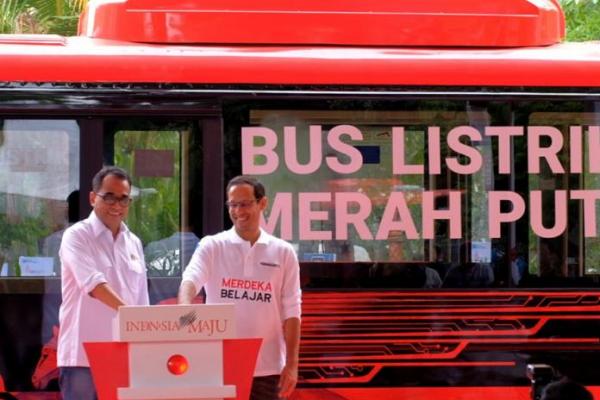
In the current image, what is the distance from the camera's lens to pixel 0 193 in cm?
754

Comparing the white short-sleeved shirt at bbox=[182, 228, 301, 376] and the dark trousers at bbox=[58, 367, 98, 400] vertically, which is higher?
the white short-sleeved shirt at bbox=[182, 228, 301, 376]

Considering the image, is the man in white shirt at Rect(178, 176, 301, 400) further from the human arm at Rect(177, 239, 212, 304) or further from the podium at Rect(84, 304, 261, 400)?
the podium at Rect(84, 304, 261, 400)

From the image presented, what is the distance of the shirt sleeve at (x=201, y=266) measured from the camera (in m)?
6.26

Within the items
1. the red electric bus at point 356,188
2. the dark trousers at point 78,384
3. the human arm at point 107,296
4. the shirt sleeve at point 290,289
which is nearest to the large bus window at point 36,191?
the red electric bus at point 356,188

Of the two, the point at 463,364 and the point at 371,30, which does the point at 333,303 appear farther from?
the point at 371,30

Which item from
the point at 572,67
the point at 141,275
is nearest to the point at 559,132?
the point at 572,67

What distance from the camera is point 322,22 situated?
824 centimetres

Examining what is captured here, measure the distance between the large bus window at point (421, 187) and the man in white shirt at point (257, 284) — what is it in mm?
1263

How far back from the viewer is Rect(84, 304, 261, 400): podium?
5.60 metres

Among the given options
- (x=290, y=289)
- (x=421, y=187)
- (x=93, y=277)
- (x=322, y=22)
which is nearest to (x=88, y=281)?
(x=93, y=277)

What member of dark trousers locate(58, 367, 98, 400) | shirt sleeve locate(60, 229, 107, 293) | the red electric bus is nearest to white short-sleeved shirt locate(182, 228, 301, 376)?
shirt sleeve locate(60, 229, 107, 293)

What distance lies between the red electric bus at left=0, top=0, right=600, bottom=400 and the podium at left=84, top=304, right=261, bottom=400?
1944mm

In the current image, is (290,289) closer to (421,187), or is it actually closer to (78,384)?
(78,384)

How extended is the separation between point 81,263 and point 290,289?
3.54 ft
